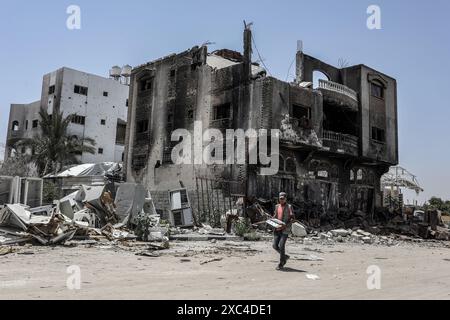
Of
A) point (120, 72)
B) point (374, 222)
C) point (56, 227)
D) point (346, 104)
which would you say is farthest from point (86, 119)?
point (56, 227)

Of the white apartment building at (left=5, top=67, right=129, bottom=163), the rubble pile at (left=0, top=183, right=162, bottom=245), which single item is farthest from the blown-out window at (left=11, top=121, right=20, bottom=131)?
the rubble pile at (left=0, top=183, right=162, bottom=245)

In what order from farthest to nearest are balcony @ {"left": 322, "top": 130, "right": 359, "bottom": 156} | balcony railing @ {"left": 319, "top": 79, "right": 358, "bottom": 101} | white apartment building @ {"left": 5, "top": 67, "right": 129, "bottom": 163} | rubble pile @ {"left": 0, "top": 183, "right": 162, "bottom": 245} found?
white apartment building @ {"left": 5, "top": 67, "right": 129, "bottom": 163} → balcony railing @ {"left": 319, "top": 79, "right": 358, "bottom": 101} → balcony @ {"left": 322, "top": 130, "right": 359, "bottom": 156} → rubble pile @ {"left": 0, "top": 183, "right": 162, "bottom": 245}

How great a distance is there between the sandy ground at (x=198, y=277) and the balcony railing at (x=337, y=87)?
55.2 ft

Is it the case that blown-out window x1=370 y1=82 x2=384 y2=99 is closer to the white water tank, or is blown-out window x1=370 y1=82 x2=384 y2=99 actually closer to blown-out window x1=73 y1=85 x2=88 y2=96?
blown-out window x1=73 y1=85 x2=88 y2=96

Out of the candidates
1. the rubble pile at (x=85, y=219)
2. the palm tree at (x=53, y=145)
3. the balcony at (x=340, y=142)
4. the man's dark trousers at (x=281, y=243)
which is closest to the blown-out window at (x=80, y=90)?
the palm tree at (x=53, y=145)

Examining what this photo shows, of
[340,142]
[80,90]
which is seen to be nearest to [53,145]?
[80,90]

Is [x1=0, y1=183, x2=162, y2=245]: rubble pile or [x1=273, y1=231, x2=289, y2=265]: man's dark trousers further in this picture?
[x1=0, y1=183, x2=162, y2=245]: rubble pile

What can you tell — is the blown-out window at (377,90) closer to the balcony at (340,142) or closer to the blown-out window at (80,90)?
the balcony at (340,142)

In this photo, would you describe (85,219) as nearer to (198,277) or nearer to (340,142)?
(198,277)

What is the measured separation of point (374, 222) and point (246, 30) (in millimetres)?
14453

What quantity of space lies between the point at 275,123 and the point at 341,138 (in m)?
6.03

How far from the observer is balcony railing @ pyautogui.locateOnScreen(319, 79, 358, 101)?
2634cm

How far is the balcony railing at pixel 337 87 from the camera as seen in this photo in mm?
26344

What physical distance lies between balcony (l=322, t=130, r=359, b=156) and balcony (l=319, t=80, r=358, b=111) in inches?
77.1
